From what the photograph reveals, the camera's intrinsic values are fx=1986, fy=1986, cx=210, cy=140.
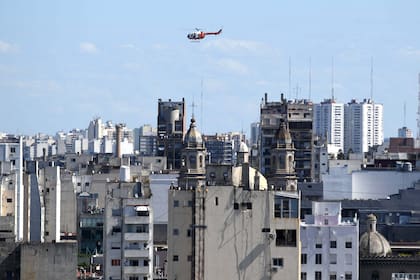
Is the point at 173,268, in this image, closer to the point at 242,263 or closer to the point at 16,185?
the point at 242,263

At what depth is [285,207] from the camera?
6072cm

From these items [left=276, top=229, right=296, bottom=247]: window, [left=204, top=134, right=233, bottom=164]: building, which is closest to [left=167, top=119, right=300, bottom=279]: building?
[left=276, top=229, right=296, bottom=247]: window

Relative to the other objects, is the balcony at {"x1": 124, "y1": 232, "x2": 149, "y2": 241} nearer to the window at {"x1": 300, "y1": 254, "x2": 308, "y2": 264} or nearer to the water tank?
the window at {"x1": 300, "y1": 254, "x2": 308, "y2": 264}

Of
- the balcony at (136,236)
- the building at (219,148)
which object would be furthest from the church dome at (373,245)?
the building at (219,148)

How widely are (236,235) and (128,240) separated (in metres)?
10.5

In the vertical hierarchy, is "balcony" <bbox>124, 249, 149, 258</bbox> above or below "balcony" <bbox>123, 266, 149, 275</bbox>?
above

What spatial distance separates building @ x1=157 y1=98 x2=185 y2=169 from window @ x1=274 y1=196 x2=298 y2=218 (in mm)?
73532

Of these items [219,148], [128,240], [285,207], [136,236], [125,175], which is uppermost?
[219,148]

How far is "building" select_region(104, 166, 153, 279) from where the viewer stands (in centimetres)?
6950

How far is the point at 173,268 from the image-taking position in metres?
61.1

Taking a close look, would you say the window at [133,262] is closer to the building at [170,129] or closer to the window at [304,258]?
the window at [304,258]

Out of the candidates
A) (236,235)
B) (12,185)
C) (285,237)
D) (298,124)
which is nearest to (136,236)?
(236,235)

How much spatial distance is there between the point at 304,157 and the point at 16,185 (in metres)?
30.1

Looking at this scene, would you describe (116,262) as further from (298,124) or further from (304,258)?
(298,124)
